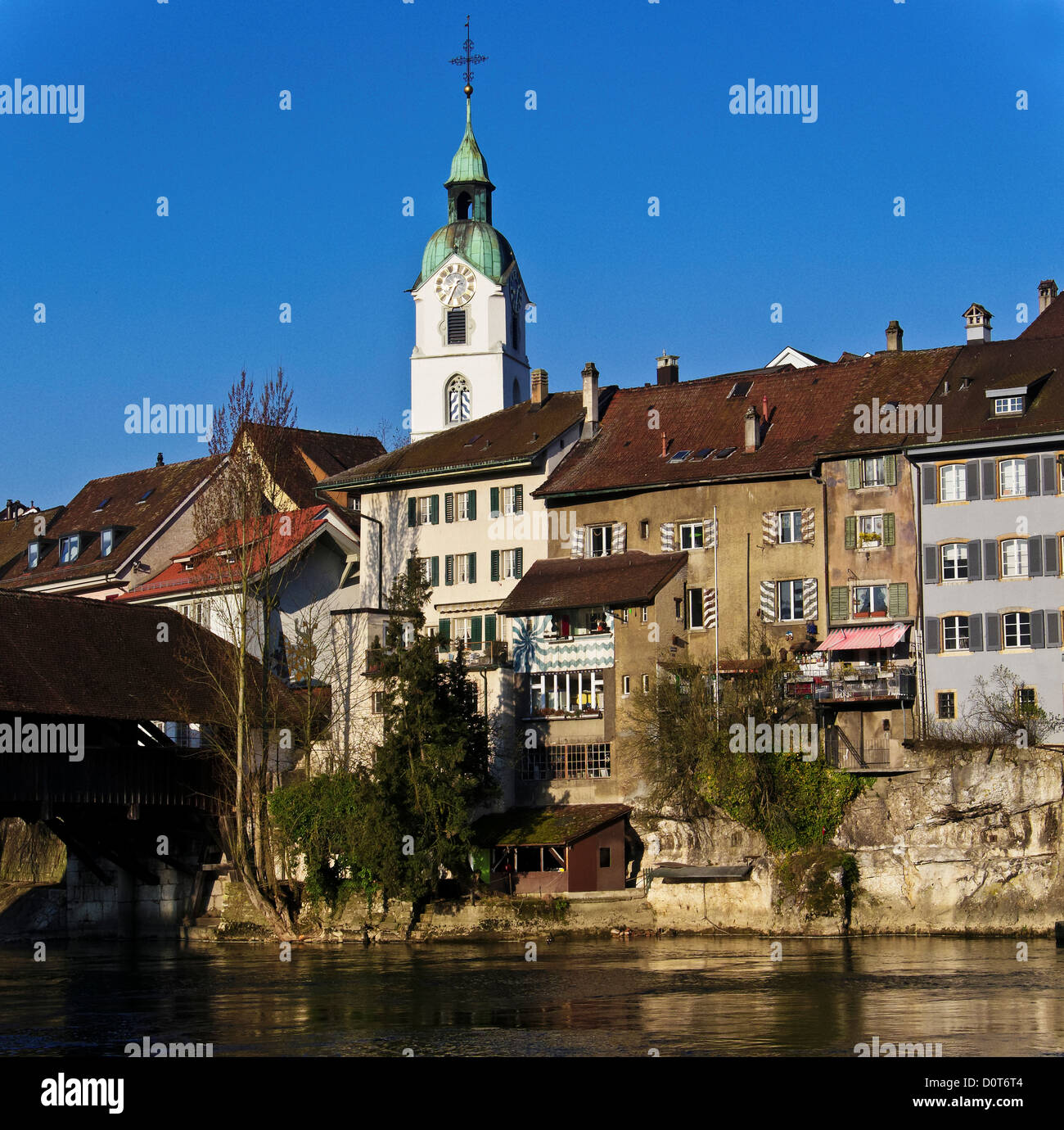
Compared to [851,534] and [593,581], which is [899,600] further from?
[593,581]

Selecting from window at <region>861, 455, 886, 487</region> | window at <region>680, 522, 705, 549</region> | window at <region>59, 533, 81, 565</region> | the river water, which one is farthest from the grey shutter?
window at <region>59, 533, 81, 565</region>

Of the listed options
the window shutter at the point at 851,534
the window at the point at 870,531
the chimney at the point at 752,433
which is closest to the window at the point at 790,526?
the window shutter at the point at 851,534

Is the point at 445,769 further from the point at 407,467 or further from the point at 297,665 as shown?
the point at 407,467

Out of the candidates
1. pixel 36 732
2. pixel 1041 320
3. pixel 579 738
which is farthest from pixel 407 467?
pixel 1041 320

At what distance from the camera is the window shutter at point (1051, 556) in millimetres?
42844

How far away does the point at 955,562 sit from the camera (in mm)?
44156

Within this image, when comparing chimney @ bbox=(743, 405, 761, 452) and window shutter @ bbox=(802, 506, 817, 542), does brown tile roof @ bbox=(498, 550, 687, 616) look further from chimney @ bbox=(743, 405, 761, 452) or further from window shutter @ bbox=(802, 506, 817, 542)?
chimney @ bbox=(743, 405, 761, 452)

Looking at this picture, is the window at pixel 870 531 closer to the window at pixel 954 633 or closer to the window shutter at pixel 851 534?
the window shutter at pixel 851 534

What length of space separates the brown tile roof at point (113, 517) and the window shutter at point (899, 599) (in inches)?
1182

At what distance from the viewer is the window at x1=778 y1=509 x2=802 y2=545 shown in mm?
47031

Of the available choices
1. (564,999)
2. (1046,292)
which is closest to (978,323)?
(1046,292)

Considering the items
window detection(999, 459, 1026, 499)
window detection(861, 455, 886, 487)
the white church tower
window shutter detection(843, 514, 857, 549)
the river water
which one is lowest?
the river water

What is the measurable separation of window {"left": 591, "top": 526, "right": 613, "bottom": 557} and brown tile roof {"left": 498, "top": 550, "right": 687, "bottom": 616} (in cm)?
30
